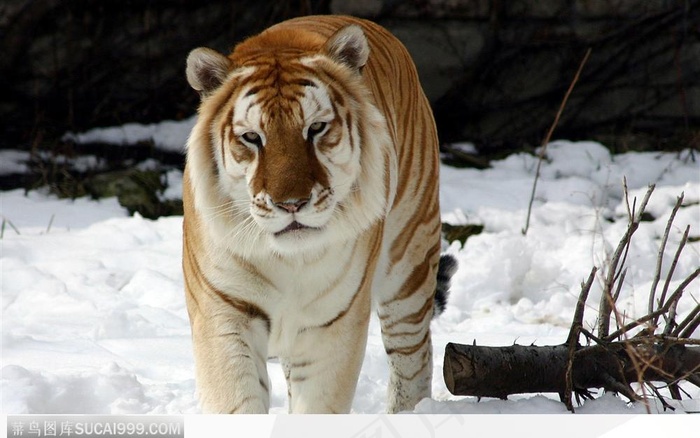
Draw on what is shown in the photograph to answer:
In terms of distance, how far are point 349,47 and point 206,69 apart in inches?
14.8

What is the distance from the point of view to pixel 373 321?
416 cm

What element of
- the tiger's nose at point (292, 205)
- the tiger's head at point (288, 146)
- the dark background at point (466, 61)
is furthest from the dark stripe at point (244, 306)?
the dark background at point (466, 61)

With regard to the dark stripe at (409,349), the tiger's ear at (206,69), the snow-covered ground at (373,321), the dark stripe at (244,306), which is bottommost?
the snow-covered ground at (373,321)

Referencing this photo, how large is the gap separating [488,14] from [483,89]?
0.46 m

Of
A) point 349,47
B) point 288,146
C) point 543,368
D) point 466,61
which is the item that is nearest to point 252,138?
point 288,146

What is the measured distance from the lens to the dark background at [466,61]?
6289mm

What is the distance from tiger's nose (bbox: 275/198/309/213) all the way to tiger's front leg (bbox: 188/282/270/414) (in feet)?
0.96

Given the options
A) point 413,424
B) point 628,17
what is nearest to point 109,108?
point 628,17

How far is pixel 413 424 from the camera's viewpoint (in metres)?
2.29

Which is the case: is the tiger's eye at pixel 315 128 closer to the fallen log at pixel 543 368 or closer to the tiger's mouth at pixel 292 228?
the tiger's mouth at pixel 292 228

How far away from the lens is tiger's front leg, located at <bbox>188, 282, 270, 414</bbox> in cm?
251

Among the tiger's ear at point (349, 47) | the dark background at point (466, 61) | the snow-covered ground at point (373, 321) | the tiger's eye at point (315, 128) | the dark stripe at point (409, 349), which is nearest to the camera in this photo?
the tiger's eye at point (315, 128)

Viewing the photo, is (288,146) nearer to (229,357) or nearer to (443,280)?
(229,357)

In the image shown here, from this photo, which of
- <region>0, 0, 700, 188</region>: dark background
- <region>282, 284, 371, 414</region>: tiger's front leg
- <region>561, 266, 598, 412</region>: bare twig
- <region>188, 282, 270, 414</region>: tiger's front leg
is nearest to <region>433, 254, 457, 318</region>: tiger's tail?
<region>282, 284, 371, 414</region>: tiger's front leg
